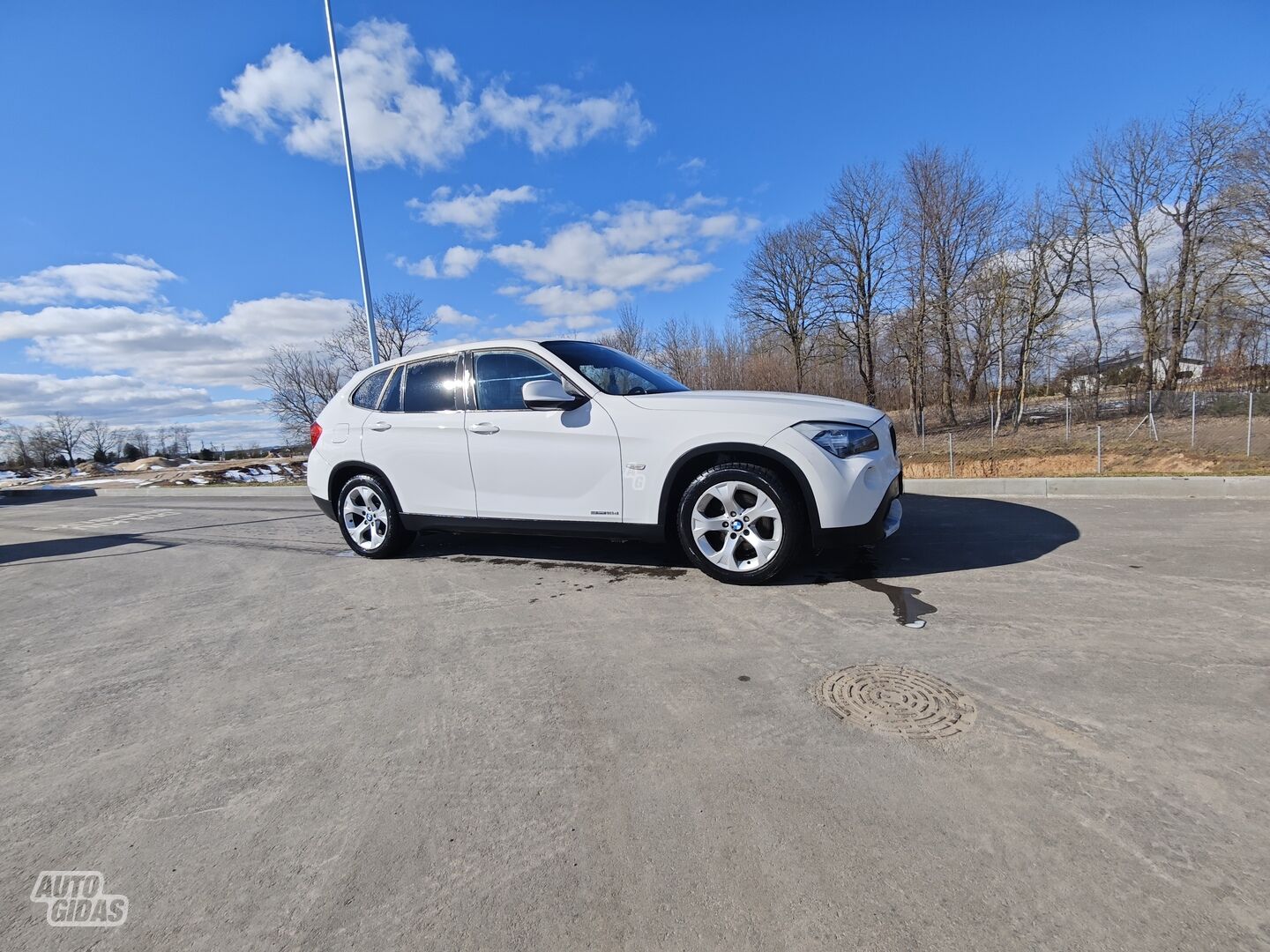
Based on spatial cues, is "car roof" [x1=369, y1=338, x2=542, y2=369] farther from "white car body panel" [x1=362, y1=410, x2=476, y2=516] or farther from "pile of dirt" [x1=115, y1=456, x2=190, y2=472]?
"pile of dirt" [x1=115, y1=456, x2=190, y2=472]

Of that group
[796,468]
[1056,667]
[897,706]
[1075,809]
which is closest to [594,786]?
[897,706]

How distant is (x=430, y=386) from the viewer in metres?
5.07

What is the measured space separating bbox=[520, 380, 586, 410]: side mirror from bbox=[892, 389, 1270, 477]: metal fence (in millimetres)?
10290

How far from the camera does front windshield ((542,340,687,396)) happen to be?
14.8 feet

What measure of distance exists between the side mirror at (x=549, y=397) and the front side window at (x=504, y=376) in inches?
10.6

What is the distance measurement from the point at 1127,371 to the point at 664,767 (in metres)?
37.2

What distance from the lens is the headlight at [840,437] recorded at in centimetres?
377

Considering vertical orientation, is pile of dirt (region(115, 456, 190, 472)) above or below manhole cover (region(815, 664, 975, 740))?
above

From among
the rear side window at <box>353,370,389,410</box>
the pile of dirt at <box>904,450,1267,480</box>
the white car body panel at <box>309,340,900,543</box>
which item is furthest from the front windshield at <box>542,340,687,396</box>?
the pile of dirt at <box>904,450,1267,480</box>

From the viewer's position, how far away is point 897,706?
2348 mm

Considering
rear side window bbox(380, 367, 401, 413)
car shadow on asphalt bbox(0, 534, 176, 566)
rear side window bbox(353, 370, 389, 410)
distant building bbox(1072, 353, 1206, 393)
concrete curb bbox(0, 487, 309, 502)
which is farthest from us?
distant building bbox(1072, 353, 1206, 393)

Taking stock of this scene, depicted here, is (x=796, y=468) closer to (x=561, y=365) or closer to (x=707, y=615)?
(x=707, y=615)

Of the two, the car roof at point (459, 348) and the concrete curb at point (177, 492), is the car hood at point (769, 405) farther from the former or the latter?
the concrete curb at point (177, 492)

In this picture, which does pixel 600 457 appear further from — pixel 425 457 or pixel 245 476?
pixel 245 476
